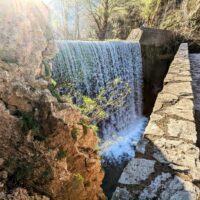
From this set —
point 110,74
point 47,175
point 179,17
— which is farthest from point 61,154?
point 179,17

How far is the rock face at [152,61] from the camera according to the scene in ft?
28.8

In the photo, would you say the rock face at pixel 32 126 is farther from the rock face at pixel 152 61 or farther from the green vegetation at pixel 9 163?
the rock face at pixel 152 61

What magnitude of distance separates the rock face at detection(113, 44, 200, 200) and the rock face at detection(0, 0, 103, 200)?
33 centimetres

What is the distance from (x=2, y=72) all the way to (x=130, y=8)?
14.2m

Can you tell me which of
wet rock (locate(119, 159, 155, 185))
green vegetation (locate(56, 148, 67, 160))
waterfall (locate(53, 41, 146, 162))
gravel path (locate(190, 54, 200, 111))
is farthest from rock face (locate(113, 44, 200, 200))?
waterfall (locate(53, 41, 146, 162))

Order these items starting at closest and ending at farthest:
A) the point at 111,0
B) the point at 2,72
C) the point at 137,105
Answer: the point at 2,72 → the point at 137,105 → the point at 111,0

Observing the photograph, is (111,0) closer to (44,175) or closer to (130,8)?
(130,8)

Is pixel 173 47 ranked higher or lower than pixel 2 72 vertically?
lower

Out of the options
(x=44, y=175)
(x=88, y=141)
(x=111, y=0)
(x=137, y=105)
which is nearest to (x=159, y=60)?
(x=137, y=105)

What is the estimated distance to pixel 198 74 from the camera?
223 inches

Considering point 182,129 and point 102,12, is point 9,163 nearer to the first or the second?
point 182,129

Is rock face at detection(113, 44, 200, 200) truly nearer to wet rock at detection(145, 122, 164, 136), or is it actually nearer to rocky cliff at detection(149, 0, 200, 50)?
wet rock at detection(145, 122, 164, 136)

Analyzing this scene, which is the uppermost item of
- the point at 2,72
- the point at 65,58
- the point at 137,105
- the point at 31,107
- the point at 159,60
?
the point at 2,72

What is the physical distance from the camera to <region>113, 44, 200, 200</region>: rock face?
1.55 metres
